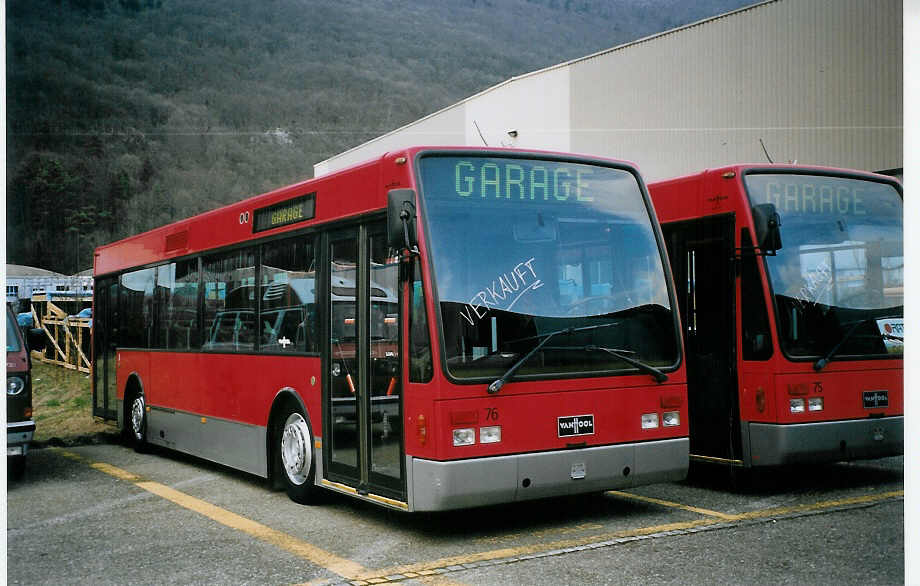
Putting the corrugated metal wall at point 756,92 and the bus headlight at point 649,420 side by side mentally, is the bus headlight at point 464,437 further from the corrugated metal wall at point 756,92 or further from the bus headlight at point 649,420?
the corrugated metal wall at point 756,92

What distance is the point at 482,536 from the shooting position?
679 centimetres

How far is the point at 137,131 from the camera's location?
11.0 meters

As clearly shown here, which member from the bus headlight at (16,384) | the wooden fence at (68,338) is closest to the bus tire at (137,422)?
the bus headlight at (16,384)

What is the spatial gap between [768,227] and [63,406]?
13.7 m

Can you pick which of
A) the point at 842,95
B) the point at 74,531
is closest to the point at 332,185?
the point at 74,531

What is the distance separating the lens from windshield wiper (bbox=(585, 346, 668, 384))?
6.92m

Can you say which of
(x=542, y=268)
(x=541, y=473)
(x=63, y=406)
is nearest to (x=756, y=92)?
(x=542, y=268)

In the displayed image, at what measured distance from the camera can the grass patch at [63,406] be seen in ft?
48.3

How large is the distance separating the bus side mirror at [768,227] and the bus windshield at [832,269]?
22 cm

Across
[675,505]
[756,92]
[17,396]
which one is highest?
[756,92]

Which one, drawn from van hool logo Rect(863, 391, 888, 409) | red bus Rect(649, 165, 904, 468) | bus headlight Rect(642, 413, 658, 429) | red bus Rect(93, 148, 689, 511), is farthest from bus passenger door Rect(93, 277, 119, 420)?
van hool logo Rect(863, 391, 888, 409)

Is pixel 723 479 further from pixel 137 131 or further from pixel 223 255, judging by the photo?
pixel 137 131

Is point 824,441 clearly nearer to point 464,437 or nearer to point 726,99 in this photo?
point 464,437
